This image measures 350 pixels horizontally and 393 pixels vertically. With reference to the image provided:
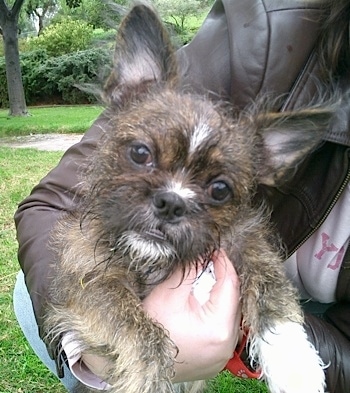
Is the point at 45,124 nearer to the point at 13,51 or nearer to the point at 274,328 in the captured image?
the point at 13,51

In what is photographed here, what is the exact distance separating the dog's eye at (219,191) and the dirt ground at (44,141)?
38.6ft

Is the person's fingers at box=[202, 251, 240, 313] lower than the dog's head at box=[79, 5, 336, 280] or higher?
lower

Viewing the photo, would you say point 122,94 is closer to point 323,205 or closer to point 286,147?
point 286,147

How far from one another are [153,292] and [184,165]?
0.64 meters

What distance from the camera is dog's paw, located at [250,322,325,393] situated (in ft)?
9.41

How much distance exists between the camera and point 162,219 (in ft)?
8.04

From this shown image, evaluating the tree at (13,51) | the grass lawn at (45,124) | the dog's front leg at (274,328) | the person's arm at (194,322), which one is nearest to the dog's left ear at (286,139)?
the dog's front leg at (274,328)

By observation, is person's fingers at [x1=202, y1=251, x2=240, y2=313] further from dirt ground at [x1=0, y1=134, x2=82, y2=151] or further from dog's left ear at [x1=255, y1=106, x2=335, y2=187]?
dirt ground at [x1=0, y1=134, x2=82, y2=151]

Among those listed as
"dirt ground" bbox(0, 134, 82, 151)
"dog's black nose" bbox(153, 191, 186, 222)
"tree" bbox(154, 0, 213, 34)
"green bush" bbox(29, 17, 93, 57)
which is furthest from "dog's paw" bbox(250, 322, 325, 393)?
"green bush" bbox(29, 17, 93, 57)

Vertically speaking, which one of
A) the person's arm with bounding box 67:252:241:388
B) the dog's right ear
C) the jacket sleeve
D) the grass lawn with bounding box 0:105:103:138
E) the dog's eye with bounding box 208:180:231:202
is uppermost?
the dog's right ear

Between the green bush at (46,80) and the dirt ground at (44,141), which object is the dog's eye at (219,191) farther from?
the green bush at (46,80)

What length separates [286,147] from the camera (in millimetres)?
2949

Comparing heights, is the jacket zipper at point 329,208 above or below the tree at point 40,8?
below

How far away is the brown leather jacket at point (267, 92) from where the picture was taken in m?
2.86
